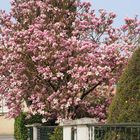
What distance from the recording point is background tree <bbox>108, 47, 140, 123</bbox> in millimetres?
11406

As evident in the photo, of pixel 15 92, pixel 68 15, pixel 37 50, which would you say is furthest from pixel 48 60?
pixel 68 15

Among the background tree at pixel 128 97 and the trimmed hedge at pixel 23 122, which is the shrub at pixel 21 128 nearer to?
the trimmed hedge at pixel 23 122

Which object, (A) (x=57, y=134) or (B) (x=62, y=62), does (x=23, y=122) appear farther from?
(A) (x=57, y=134)

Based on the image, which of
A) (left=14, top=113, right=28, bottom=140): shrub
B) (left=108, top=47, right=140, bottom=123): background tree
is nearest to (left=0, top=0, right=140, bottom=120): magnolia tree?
(left=14, top=113, right=28, bottom=140): shrub

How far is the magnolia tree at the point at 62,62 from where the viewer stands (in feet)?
74.7

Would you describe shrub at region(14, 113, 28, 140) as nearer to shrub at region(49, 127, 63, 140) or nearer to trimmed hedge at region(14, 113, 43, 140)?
trimmed hedge at region(14, 113, 43, 140)

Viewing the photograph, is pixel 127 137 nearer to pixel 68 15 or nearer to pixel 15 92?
pixel 15 92

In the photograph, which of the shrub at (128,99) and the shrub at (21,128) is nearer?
the shrub at (128,99)

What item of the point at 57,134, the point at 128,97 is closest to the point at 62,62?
the point at 57,134

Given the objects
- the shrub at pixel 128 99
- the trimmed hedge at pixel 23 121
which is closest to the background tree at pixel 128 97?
the shrub at pixel 128 99

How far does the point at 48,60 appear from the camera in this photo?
23000mm

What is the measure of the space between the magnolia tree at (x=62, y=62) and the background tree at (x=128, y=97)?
34.0 feet

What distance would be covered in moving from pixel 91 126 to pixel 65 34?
12710 mm

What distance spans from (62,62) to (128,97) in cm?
1167
